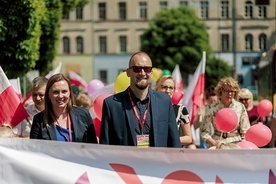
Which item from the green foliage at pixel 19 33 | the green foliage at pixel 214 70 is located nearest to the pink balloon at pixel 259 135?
the green foliage at pixel 19 33

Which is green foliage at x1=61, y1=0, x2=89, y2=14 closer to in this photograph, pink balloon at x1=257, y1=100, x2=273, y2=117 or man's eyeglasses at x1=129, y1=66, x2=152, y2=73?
pink balloon at x1=257, y1=100, x2=273, y2=117

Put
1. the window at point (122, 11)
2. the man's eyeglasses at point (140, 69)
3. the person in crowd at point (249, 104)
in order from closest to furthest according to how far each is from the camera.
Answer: the man's eyeglasses at point (140, 69) < the person in crowd at point (249, 104) < the window at point (122, 11)

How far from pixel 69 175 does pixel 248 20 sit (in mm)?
67491

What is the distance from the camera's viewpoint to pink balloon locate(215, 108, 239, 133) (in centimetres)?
735

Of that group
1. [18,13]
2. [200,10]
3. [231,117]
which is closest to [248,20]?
[200,10]

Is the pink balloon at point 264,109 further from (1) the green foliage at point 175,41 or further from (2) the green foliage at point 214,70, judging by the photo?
(1) the green foliage at point 175,41

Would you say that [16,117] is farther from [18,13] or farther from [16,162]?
[18,13]

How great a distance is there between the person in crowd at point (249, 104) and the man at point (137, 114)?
13.3 feet

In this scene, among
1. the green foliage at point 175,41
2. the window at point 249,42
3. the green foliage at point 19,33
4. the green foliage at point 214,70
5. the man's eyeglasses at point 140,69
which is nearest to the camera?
the man's eyeglasses at point 140,69

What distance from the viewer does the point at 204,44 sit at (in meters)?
63.1

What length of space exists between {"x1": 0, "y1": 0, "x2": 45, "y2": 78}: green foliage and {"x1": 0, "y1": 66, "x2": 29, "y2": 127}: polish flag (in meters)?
6.44

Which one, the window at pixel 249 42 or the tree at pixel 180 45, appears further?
the window at pixel 249 42

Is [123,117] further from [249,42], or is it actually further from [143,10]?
[143,10]

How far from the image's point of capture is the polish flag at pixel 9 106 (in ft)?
23.5
